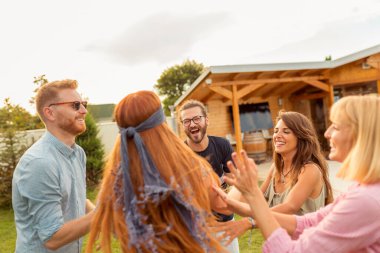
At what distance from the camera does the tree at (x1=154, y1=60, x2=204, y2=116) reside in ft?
153

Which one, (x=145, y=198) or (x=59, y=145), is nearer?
(x=145, y=198)

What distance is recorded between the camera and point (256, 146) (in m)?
13.6

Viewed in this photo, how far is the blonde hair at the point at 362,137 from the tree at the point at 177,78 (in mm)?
45134

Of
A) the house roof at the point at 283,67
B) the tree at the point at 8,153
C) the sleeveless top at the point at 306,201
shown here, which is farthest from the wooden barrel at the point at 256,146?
the sleeveless top at the point at 306,201

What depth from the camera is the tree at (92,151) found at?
1195 centimetres

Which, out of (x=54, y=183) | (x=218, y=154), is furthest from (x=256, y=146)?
(x=54, y=183)

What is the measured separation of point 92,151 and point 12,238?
5.39m

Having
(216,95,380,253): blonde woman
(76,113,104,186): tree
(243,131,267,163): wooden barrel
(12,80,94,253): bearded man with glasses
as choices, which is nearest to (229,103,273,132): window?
(243,131,267,163): wooden barrel

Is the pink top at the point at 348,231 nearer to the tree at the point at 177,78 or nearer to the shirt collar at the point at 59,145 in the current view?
the shirt collar at the point at 59,145

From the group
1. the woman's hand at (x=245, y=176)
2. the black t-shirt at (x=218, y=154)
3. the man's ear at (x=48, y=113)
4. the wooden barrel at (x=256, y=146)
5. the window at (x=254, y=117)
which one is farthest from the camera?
the window at (x=254, y=117)

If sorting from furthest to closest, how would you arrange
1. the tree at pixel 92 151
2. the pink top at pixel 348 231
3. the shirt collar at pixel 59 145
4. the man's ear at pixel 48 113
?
the tree at pixel 92 151, the man's ear at pixel 48 113, the shirt collar at pixel 59 145, the pink top at pixel 348 231

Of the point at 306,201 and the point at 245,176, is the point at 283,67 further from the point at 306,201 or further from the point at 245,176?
the point at 245,176

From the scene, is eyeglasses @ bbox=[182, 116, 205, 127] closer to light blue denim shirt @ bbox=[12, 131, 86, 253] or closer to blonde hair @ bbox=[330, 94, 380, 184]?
light blue denim shirt @ bbox=[12, 131, 86, 253]

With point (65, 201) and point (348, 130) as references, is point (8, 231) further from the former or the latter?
point (348, 130)
